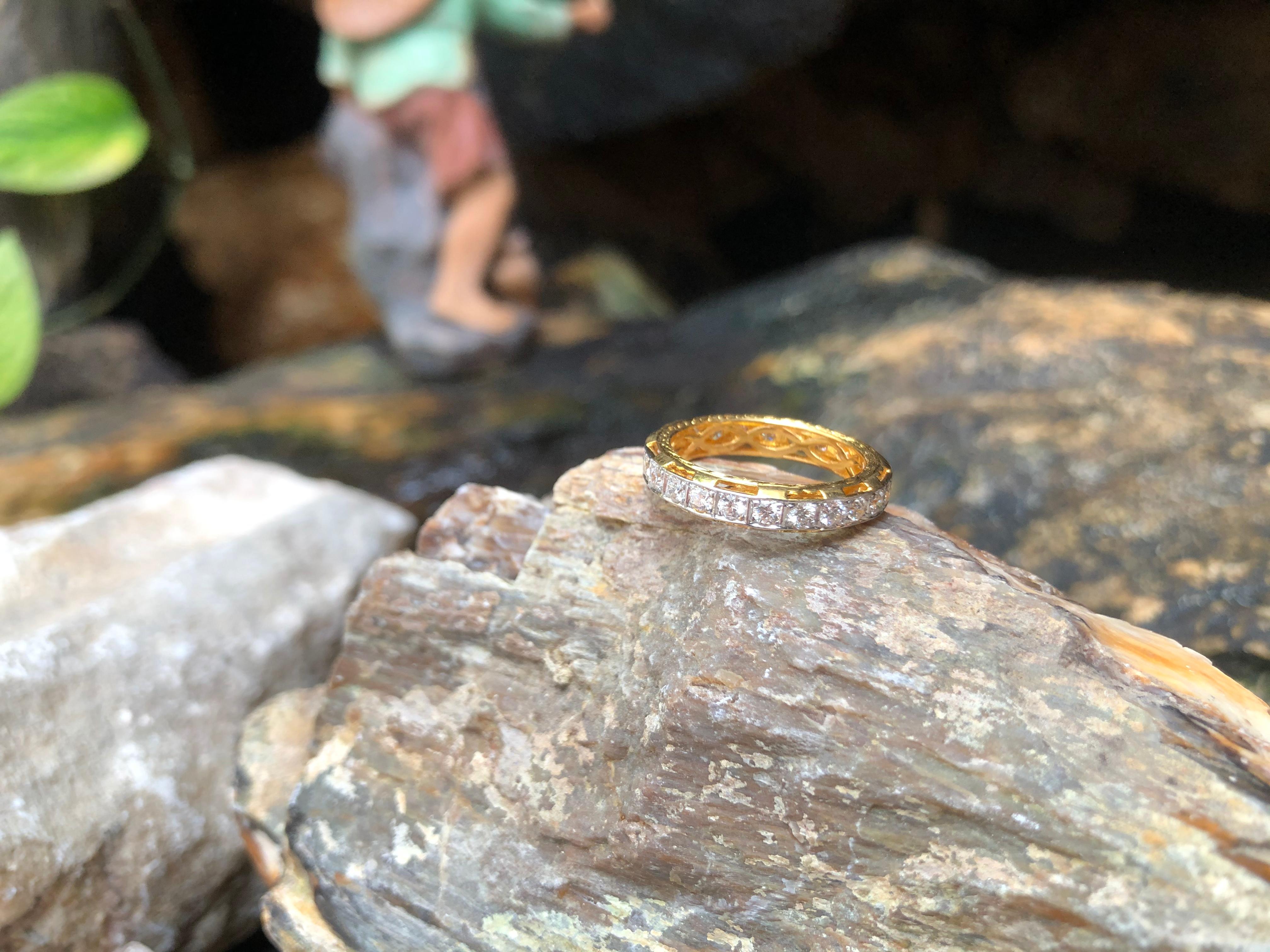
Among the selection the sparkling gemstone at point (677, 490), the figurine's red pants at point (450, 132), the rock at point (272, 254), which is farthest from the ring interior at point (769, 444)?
the rock at point (272, 254)

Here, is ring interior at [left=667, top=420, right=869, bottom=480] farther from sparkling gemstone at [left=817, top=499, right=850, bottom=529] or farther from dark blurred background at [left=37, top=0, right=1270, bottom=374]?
dark blurred background at [left=37, top=0, right=1270, bottom=374]

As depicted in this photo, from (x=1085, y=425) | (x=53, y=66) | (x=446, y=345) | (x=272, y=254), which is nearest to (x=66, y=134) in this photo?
(x=53, y=66)

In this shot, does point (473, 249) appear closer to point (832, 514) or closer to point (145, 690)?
point (145, 690)

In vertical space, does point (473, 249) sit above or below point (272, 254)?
above

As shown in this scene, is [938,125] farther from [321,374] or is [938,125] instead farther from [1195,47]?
[321,374]

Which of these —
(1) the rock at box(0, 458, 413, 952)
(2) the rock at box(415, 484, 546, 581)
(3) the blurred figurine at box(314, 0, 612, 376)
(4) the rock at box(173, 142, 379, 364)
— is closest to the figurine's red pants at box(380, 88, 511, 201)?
(3) the blurred figurine at box(314, 0, 612, 376)

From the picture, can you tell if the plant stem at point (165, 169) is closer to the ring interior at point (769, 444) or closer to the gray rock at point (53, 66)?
the gray rock at point (53, 66)

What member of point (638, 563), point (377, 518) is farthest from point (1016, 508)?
point (377, 518)
